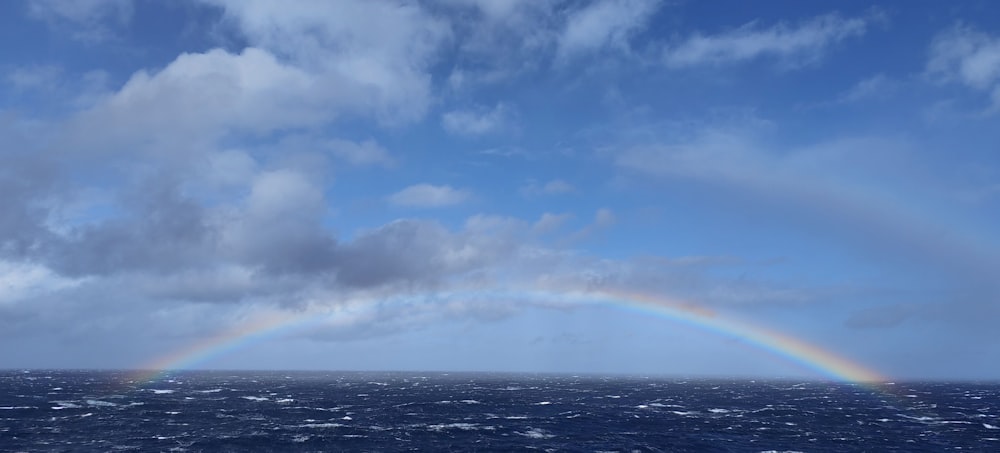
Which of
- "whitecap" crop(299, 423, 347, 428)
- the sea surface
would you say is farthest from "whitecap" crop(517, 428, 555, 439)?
"whitecap" crop(299, 423, 347, 428)

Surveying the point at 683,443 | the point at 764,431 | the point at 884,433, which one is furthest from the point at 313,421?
the point at 884,433

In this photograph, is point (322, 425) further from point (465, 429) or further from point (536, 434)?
point (536, 434)

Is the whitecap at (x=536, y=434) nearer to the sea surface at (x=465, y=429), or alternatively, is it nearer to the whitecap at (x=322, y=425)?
the sea surface at (x=465, y=429)

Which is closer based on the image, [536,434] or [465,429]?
[536,434]

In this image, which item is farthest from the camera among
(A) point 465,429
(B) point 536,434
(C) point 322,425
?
(C) point 322,425

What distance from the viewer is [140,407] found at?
615ft

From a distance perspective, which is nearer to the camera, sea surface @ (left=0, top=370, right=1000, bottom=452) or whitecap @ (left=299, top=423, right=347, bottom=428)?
sea surface @ (left=0, top=370, right=1000, bottom=452)

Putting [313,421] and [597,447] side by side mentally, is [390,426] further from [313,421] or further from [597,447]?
[597,447]

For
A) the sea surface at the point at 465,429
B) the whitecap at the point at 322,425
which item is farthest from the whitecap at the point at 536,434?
the whitecap at the point at 322,425

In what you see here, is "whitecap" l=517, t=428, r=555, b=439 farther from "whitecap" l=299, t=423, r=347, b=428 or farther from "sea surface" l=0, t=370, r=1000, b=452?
"whitecap" l=299, t=423, r=347, b=428

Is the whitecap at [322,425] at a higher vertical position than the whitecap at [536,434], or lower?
lower

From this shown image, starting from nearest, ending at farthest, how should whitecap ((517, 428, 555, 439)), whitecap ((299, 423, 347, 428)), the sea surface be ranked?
the sea surface
whitecap ((517, 428, 555, 439))
whitecap ((299, 423, 347, 428))

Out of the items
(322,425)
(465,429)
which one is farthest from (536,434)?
(322,425)

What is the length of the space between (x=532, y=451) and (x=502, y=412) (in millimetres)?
72378
